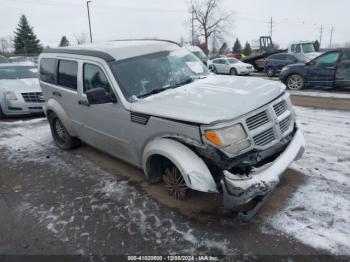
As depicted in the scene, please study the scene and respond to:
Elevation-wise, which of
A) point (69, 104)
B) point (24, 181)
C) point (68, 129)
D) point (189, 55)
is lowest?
point (24, 181)

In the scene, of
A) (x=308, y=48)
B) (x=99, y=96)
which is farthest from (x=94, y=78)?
(x=308, y=48)

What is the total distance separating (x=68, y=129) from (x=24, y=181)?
4.03 ft

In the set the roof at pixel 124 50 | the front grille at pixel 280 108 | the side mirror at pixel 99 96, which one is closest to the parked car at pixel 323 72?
the roof at pixel 124 50

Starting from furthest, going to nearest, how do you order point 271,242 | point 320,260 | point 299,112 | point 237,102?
point 299,112
point 237,102
point 271,242
point 320,260

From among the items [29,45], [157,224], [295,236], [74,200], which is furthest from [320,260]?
[29,45]

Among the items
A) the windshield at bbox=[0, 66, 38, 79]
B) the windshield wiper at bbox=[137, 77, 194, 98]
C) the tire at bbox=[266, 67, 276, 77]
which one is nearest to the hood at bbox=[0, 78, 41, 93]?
the windshield at bbox=[0, 66, 38, 79]

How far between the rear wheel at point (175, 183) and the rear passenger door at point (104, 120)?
620mm

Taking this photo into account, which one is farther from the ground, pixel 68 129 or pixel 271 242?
pixel 68 129

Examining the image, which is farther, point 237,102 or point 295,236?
point 237,102

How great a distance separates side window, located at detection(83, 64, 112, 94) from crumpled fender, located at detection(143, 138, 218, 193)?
50.1 inches

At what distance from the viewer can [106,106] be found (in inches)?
170

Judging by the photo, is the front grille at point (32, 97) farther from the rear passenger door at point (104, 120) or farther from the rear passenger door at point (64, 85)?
the rear passenger door at point (104, 120)

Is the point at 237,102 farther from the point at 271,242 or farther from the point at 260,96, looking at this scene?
the point at 271,242

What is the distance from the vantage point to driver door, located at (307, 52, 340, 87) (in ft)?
36.5
